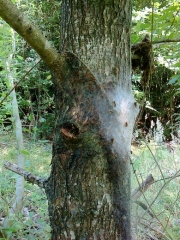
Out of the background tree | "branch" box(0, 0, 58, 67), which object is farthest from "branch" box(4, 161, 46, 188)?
"branch" box(0, 0, 58, 67)

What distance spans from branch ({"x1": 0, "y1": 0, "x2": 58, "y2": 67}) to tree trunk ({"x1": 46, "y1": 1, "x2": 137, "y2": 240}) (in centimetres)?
5

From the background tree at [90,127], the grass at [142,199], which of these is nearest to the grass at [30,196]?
the grass at [142,199]

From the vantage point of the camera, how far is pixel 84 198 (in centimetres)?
99

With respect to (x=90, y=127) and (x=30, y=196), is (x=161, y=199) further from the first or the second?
(x=90, y=127)

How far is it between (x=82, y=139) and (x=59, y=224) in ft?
→ 1.12

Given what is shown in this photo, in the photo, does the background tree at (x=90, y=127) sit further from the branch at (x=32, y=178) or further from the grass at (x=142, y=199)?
the grass at (x=142, y=199)

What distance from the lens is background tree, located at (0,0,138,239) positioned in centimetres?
97

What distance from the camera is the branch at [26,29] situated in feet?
2.75

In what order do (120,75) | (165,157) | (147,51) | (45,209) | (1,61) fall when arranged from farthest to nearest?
(165,157) < (1,61) < (45,209) < (147,51) < (120,75)

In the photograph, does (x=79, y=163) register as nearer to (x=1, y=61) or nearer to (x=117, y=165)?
(x=117, y=165)

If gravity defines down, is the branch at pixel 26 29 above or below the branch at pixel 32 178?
above

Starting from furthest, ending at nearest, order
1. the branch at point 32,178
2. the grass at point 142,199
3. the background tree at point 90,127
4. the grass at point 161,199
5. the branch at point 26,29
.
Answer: the grass at point 161,199
the grass at point 142,199
the branch at point 32,178
the background tree at point 90,127
the branch at point 26,29

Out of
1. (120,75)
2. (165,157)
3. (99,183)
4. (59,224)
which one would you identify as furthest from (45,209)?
(165,157)

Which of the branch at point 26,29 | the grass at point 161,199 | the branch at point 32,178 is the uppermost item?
the branch at point 26,29
